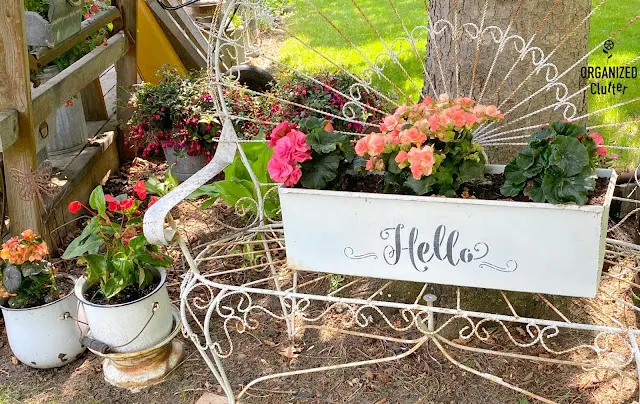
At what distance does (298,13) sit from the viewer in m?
6.35

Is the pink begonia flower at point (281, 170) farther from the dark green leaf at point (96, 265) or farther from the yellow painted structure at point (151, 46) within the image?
the yellow painted structure at point (151, 46)

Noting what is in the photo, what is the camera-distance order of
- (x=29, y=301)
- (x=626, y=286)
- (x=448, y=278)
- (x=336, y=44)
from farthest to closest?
(x=336, y=44), (x=626, y=286), (x=29, y=301), (x=448, y=278)

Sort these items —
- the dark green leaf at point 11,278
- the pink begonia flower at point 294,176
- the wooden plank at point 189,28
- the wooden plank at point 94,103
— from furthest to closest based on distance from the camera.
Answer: the wooden plank at point 189,28, the wooden plank at point 94,103, the dark green leaf at point 11,278, the pink begonia flower at point 294,176

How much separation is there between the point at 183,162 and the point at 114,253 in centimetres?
140

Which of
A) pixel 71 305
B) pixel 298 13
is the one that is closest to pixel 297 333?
pixel 71 305

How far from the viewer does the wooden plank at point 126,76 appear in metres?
3.55

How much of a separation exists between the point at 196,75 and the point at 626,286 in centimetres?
284

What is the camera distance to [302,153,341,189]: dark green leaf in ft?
5.41

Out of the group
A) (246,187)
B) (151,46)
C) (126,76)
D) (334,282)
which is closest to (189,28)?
(151,46)

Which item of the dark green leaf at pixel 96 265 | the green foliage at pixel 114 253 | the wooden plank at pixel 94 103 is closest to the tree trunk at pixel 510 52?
the green foliage at pixel 114 253

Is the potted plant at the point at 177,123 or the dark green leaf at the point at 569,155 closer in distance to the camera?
the dark green leaf at the point at 569,155

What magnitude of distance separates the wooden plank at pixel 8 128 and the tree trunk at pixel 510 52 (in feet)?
4.57

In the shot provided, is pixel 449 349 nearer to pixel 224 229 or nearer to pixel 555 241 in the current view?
pixel 555 241

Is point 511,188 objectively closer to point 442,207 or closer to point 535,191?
point 535,191
